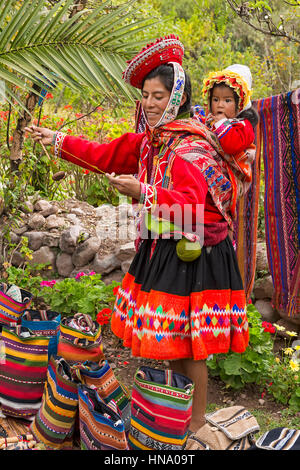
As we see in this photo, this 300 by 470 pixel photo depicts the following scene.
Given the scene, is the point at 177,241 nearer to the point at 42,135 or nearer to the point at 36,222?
the point at 42,135

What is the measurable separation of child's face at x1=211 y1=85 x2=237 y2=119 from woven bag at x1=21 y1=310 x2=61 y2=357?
138 cm

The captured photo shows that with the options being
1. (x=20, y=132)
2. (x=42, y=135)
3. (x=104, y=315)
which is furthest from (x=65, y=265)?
(x=42, y=135)

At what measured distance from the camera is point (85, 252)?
4.48 m

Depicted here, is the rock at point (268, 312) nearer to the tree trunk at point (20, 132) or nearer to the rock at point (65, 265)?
the rock at point (65, 265)

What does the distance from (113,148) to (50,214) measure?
2.42 meters

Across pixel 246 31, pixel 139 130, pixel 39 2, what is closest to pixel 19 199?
pixel 139 130

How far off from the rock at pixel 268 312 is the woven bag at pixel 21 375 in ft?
5.72

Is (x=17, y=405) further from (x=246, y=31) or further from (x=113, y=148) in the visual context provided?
(x=246, y=31)

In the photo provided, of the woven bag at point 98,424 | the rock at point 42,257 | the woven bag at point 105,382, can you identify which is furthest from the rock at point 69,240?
the woven bag at point 98,424

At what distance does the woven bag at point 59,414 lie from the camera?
2.40 m

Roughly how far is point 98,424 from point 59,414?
0.93 ft

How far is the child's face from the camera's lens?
2523 millimetres

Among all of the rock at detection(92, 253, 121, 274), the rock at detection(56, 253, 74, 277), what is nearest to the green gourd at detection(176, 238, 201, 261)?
the rock at detection(92, 253, 121, 274)

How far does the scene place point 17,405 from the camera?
105 inches
